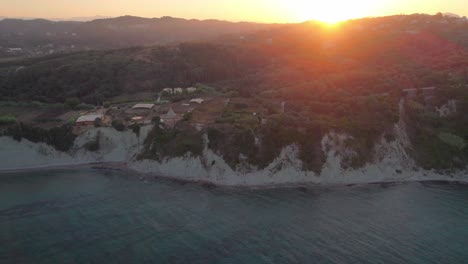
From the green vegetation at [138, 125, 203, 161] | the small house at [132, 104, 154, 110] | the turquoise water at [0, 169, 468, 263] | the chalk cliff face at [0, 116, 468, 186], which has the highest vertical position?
the small house at [132, 104, 154, 110]

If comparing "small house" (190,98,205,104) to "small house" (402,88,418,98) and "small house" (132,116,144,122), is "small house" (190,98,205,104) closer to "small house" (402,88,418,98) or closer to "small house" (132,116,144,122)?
"small house" (132,116,144,122)

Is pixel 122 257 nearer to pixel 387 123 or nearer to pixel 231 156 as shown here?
pixel 231 156

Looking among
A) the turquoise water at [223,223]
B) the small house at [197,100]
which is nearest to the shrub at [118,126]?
the turquoise water at [223,223]

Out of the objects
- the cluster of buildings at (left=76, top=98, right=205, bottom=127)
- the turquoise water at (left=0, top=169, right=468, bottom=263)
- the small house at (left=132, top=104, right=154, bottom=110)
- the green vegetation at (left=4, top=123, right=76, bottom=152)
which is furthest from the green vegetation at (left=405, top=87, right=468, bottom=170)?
the green vegetation at (left=4, top=123, right=76, bottom=152)

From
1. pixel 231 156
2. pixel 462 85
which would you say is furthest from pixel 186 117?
pixel 462 85

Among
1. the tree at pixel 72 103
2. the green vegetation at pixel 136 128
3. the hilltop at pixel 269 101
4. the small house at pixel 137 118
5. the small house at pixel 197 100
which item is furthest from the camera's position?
the tree at pixel 72 103

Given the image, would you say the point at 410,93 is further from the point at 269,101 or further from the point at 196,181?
the point at 196,181

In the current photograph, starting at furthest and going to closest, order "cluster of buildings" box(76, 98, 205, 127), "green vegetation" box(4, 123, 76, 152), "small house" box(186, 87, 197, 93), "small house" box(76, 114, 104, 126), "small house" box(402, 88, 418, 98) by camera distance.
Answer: "small house" box(186, 87, 197, 93) < "small house" box(402, 88, 418, 98) < "small house" box(76, 114, 104, 126) < "cluster of buildings" box(76, 98, 205, 127) < "green vegetation" box(4, 123, 76, 152)

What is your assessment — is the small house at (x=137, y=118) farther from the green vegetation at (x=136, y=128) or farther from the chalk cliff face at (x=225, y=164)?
the chalk cliff face at (x=225, y=164)

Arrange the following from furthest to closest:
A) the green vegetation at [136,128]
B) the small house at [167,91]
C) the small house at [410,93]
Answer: the small house at [167,91] → the small house at [410,93] → the green vegetation at [136,128]
